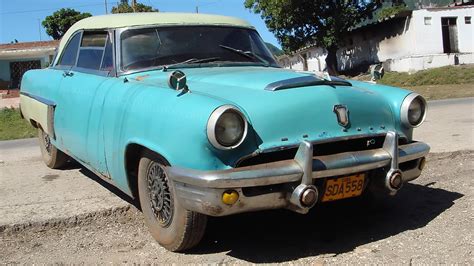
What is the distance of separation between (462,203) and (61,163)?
4.44 metres

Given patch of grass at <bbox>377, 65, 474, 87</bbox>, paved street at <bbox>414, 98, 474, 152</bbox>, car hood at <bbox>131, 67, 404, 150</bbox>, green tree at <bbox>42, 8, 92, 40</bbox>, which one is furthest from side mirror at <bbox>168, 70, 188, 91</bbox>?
green tree at <bbox>42, 8, 92, 40</bbox>

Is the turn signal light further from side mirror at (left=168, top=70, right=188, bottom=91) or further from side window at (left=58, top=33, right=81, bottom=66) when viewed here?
side window at (left=58, top=33, right=81, bottom=66)

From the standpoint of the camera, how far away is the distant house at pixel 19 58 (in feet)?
103

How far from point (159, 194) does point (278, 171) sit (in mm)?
926

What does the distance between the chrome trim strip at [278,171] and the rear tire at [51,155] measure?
136 inches

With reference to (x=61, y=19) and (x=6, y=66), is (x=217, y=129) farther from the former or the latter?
(x=61, y=19)

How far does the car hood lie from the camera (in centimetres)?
317

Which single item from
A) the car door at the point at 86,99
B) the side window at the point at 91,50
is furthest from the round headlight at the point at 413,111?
the side window at the point at 91,50

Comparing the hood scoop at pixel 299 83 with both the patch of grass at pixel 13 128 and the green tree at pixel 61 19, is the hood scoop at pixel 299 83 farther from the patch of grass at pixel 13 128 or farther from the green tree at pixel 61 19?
the green tree at pixel 61 19

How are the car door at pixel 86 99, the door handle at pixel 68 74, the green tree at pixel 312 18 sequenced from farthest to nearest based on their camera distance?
the green tree at pixel 312 18 < the door handle at pixel 68 74 < the car door at pixel 86 99

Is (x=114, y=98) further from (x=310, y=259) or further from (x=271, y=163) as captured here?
(x=310, y=259)

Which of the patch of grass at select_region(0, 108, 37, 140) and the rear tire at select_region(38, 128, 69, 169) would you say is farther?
the patch of grass at select_region(0, 108, 37, 140)

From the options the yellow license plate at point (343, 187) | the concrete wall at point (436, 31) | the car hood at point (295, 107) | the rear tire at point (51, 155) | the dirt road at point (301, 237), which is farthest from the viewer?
the concrete wall at point (436, 31)

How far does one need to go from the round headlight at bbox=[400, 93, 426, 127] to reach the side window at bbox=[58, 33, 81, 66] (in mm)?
3252
